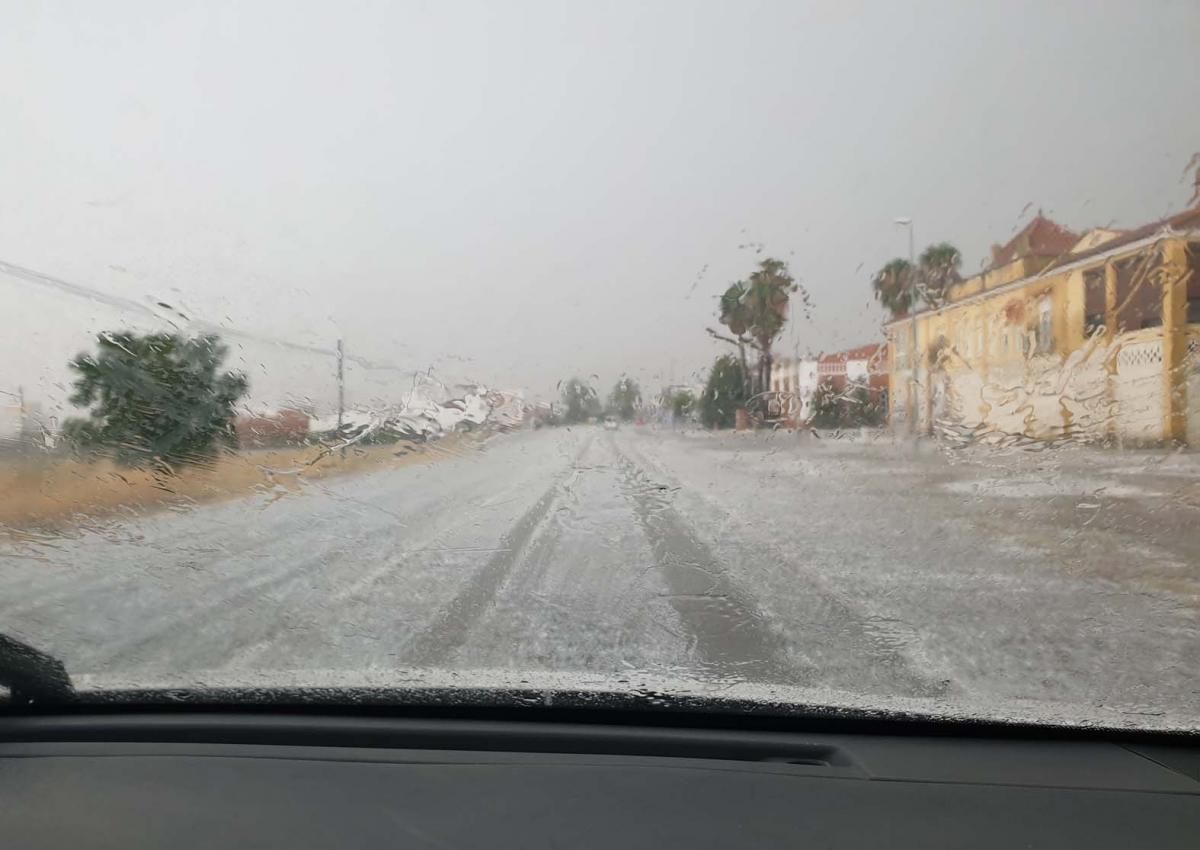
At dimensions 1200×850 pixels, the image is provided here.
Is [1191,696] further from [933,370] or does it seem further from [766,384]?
[766,384]

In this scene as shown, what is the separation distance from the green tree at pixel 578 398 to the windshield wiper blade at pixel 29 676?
3.13m

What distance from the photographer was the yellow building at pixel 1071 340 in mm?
4652

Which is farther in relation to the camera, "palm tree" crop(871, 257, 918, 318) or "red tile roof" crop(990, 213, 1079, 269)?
"palm tree" crop(871, 257, 918, 318)

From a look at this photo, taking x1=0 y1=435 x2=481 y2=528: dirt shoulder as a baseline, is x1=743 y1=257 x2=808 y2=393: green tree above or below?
above

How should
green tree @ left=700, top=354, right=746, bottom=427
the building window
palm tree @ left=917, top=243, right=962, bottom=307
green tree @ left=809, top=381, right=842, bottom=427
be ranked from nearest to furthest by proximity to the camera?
palm tree @ left=917, top=243, right=962, bottom=307, the building window, green tree @ left=809, top=381, right=842, bottom=427, green tree @ left=700, top=354, right=746, bottom=427

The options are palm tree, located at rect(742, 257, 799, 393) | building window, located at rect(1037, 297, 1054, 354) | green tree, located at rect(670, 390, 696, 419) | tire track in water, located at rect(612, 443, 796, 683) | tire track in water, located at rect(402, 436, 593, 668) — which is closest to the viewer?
tire track in water, located at rect(612, 443, 796, 683)

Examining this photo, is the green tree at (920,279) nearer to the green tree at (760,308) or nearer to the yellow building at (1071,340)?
the yellow building at (1071,340)

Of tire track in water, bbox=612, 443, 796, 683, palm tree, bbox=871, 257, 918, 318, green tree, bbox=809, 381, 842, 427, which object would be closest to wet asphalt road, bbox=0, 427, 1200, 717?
tire track in water, bbox=612, 443, 796, 683

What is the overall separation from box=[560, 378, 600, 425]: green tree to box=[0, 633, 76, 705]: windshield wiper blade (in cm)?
313

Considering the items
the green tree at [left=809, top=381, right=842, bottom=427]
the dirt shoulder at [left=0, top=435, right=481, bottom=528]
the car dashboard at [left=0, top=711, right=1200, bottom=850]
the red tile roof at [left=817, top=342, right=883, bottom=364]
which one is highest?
the red tile roof at [left=817, top=342, right=883, bottom=364]

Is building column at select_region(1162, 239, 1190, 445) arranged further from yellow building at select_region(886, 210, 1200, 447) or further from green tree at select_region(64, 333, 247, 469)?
green tree at select_region(64, 333, 247, 469)

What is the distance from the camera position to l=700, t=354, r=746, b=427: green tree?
5741 millimetres

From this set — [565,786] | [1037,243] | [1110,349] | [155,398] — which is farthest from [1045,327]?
[155,398]

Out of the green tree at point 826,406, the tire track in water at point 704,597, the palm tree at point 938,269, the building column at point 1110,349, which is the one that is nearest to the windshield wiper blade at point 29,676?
the tire track in water at point 704,597
